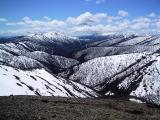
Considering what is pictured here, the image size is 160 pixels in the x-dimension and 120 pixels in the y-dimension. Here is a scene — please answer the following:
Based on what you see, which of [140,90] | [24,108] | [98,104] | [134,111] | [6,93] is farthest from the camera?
[140,90]

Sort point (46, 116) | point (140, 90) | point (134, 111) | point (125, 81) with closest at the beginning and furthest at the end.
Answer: point (46, 116), point (134, 111), point (140, 90), point (125, 81)

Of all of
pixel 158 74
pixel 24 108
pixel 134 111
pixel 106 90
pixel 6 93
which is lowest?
pixel 106 90

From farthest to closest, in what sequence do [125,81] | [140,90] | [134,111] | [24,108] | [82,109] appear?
[125,81]
[140,90]
[134,111]
[82,109]
[24,108]

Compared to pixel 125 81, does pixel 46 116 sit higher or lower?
higher

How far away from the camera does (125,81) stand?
193 m

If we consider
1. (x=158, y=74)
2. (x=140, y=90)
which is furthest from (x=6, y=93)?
(x=158, y=74)

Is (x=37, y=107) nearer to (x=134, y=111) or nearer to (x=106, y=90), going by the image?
(x=134, y=111)

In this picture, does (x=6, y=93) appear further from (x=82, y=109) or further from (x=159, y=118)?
(x=159, y=118)

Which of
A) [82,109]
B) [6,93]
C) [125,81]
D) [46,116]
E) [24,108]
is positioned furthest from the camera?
[125,81]

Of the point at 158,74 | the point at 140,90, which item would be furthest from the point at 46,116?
the point at 158,74

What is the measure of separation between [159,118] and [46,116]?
12347mm

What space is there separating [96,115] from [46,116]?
17.6 feet

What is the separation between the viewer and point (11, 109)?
26.2m

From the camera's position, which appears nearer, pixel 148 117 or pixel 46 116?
pixel 46 116
